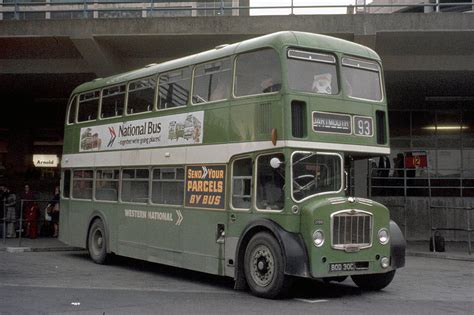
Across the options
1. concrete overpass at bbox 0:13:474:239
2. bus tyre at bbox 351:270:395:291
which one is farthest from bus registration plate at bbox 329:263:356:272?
concrete overpass at bbox 0:13:474:239

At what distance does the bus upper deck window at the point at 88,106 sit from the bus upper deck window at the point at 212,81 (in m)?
4.45

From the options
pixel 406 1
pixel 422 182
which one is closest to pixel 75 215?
pixel 422 182

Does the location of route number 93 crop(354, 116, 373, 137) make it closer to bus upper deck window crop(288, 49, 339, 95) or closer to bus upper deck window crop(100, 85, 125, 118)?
bus upper deck window crop(288, 49, 339, 95)

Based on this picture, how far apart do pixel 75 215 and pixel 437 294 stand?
30.9ft

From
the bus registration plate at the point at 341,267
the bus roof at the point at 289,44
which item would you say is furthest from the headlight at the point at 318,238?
the bus roof at the point at 289,44

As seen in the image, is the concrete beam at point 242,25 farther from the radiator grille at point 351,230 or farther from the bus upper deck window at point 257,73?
the radiator grille at point 351,230

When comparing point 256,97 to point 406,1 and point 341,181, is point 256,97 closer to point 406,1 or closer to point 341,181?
point 341,181

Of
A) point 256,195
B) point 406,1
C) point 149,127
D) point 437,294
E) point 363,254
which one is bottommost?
point 437,294

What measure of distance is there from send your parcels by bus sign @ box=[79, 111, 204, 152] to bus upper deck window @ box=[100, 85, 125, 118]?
30 cm

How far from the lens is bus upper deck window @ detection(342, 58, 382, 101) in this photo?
1141 cm

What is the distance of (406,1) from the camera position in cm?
4406

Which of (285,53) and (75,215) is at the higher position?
(285,53)

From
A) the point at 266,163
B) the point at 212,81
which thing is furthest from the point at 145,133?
the point at 266,163

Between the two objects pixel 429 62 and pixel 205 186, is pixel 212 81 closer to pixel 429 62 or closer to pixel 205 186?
pixel 205 186
